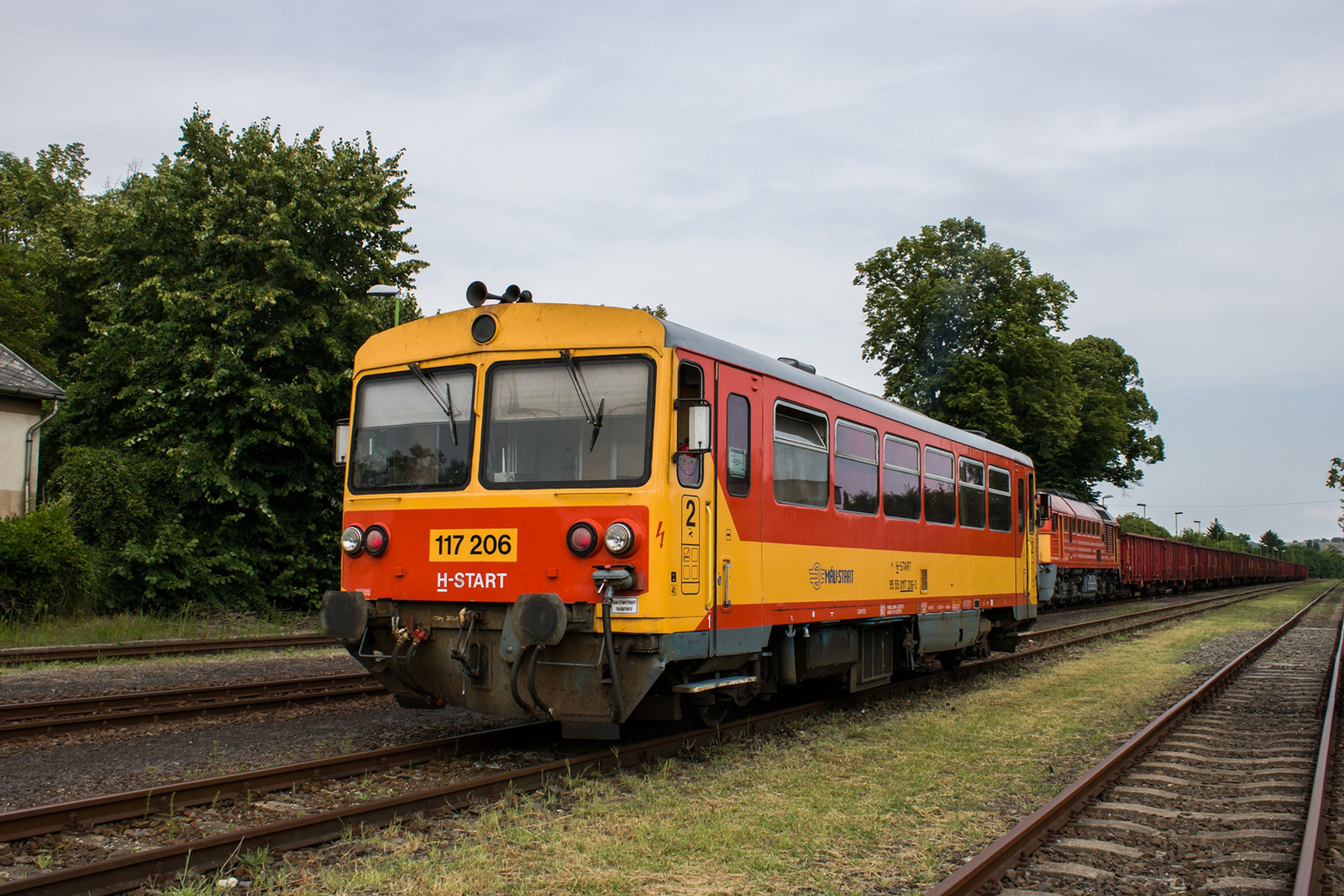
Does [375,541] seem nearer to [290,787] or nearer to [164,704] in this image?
[290,787]

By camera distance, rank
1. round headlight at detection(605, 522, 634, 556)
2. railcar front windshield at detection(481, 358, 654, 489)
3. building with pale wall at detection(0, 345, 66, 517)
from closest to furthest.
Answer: round headlight at detection(605, 522, 634, 556) < railcar front windshield at detection(481, 358, 654, 489) < building with pale wall at detection(0, 345, 66, 517)

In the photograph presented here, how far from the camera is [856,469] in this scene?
9336 mm

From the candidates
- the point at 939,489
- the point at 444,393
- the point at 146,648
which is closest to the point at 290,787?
the point at 444,393

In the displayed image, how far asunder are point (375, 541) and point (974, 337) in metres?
32.3

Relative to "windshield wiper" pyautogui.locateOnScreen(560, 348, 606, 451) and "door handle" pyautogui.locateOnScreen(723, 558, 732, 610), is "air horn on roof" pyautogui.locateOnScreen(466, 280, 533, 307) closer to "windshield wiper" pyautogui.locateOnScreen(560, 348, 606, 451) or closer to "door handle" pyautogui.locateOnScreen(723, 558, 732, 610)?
"windshield wiper" pyautogui.locateOnScreen(560, 348, 606, 451)

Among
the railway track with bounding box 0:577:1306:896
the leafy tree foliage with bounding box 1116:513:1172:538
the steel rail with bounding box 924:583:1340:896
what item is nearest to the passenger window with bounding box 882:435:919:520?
the railway track with bounding box 0:577:1306:896

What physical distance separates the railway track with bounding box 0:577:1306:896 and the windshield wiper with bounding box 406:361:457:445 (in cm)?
225

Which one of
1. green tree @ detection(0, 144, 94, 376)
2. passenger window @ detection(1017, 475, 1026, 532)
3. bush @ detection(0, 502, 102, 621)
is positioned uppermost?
green tree @ detection(0, 144, 94, 376)

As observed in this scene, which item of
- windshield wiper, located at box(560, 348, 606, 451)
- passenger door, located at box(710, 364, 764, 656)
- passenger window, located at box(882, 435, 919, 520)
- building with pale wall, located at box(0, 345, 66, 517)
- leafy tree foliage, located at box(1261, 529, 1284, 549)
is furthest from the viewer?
leafy tree foliage, located at box(1261, 529, 1284, 549)

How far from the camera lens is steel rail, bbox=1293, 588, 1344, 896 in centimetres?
480

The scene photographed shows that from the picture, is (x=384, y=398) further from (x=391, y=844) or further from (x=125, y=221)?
(x=125, y=221)

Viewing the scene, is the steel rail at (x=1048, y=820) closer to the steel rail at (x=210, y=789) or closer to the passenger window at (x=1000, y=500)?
the passenger window at (x=1000, y=500)

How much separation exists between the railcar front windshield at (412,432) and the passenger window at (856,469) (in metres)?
3.44

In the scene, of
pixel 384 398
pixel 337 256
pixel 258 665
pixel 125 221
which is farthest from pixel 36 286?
pixel 384 398
